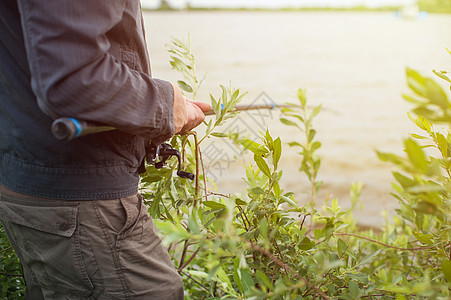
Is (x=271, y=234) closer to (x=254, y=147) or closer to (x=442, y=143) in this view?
(x=254, y=147)

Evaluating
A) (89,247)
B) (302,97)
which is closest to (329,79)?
(302,97)

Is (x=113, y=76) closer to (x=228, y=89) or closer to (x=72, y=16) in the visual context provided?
(x=72, y=16)

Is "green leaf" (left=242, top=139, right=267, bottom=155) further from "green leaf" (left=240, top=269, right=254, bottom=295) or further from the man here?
"green leaf" (left=240, top=269, right=254, bottom=295)

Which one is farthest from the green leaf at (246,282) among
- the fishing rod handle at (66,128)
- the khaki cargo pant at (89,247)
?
the fishing rod handle at (66,128)

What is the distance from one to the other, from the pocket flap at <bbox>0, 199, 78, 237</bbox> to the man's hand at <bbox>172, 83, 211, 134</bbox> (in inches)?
15.5

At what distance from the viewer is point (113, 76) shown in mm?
1203

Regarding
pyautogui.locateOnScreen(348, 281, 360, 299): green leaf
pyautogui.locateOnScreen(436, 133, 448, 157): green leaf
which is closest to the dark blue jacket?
pyautogui.locateOnScreen(348, 281, 360, 299): green leaf

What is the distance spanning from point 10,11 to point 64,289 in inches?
33.3

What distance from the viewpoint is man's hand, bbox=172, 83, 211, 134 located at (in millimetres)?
1422

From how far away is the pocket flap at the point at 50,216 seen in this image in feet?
4.44

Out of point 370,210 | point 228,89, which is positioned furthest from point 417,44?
point 228,89

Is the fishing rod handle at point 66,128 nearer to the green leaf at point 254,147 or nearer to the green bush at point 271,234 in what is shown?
the green bush at point 271,234

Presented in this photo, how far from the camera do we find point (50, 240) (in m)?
1.40

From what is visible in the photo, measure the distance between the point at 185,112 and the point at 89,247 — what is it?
501 millimetres
